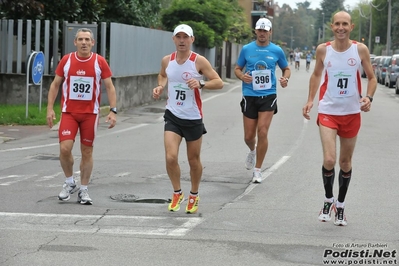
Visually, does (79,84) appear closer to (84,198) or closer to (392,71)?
(84,198)

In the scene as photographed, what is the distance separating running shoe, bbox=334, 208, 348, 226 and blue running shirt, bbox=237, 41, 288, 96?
9.87 feet

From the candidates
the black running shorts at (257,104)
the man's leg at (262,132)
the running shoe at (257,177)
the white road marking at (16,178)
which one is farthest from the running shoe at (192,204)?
the white road marking at (16,178)

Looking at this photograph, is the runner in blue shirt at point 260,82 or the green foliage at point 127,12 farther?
the green foliage at point 127,12

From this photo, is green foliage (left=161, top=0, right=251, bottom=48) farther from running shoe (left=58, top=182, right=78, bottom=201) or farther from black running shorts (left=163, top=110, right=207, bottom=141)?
black running shorts (left=163, top=110, right=207, bottom=141)

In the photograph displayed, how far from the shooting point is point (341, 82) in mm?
8086

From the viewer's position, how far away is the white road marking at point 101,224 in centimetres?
755

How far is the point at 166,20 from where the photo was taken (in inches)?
1499

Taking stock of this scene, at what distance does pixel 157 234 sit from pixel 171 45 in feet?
77.8

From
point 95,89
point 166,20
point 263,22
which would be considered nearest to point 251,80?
point 263,22

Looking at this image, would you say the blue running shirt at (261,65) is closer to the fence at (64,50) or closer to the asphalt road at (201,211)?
the asphalt road at (201,211)

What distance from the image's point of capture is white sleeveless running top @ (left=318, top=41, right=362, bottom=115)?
8.03m

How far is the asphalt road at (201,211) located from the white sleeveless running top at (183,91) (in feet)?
3.47

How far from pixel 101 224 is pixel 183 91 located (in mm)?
1634

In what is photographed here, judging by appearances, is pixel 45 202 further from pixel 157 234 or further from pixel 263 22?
pixel 263 22
